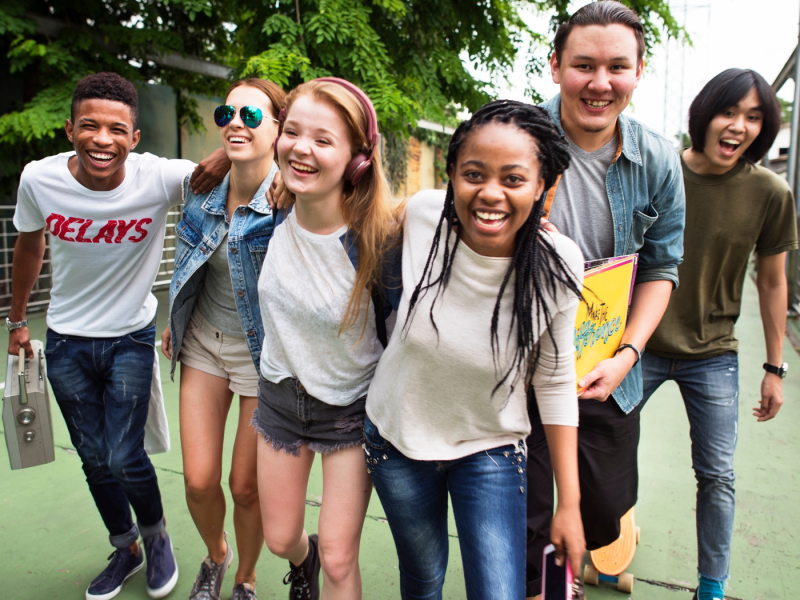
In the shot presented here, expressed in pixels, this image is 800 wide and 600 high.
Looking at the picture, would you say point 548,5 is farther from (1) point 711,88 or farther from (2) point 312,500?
(2) point 312,500

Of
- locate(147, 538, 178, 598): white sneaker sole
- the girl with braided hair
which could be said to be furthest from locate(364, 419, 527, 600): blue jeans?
locate(147, 538, 178, 598): white sneaker sole

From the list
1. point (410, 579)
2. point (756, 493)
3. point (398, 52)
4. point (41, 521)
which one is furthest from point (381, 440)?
point (398, 52)

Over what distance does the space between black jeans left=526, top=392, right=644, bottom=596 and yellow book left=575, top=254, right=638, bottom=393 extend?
232 mm

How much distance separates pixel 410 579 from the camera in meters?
1.92

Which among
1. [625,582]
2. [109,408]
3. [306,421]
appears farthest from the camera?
[625,582]

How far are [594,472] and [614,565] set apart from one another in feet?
2.81

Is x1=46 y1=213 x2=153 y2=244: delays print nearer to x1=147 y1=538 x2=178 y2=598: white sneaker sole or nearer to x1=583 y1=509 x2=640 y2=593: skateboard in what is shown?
x1=147 y1=538 x2=178 y2=598: white sneaker sole

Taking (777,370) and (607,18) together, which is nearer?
(607,18)

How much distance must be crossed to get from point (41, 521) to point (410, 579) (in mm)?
2196

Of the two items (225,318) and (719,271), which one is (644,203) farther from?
(225,318)

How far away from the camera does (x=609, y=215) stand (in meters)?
2.00

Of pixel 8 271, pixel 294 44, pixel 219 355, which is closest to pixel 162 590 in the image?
pixel 219 355

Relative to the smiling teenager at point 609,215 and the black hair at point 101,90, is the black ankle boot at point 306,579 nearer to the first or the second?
the smiling teenager at point 609,215

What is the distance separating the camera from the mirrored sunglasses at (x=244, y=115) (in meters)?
2.29
